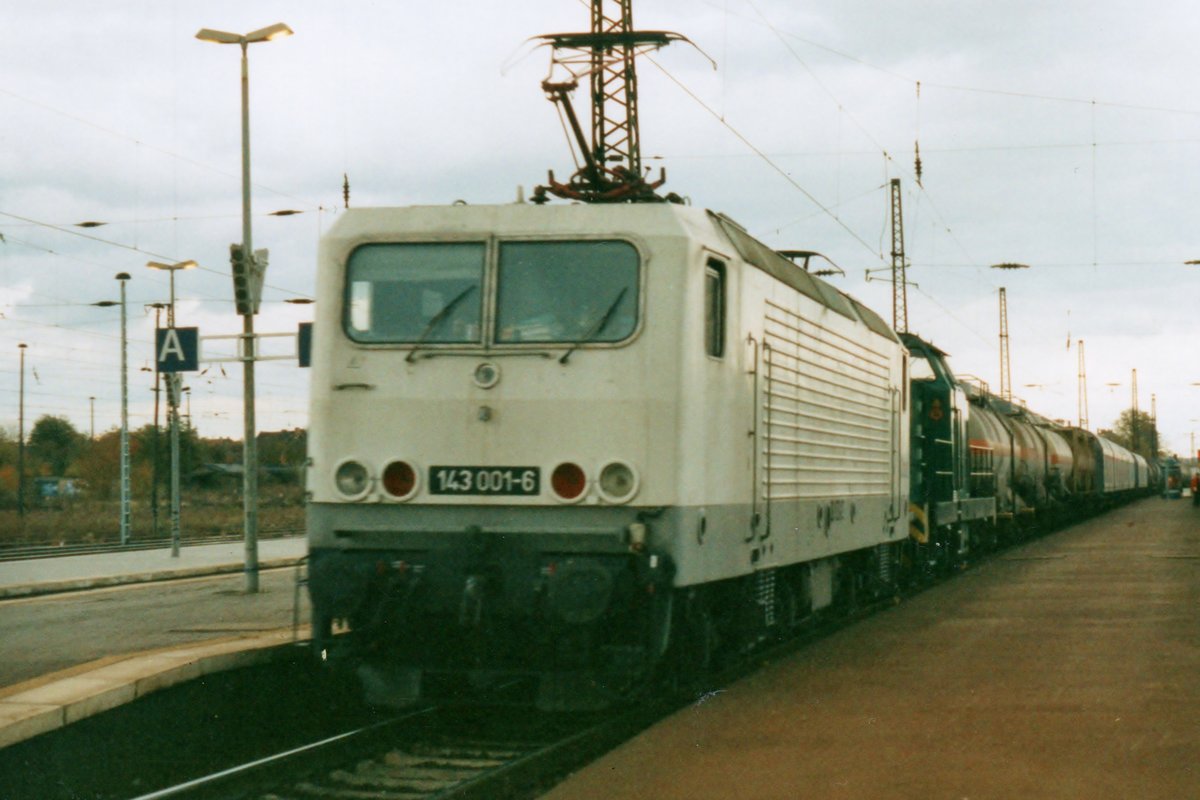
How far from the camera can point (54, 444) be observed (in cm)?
10575

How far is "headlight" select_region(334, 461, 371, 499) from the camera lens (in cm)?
919

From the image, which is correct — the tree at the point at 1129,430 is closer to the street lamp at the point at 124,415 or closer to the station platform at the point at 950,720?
the street lamp at the point at 124,415

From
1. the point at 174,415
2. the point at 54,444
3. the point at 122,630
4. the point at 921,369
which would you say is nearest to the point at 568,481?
the point at 122,630

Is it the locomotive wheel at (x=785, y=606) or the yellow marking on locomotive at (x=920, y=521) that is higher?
the yellow marking on locomotive at (x=920, y=521)

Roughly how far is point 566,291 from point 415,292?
101 centimetres

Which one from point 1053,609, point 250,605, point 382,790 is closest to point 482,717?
point 382,790

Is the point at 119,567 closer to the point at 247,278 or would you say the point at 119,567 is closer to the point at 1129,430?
the point at 247,278

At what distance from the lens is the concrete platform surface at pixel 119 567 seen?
20.3 meters

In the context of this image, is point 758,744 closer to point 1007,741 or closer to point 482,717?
point 1007,741

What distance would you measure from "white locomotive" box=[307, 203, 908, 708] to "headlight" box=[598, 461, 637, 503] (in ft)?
0.04

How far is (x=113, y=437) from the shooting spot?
91188 mm

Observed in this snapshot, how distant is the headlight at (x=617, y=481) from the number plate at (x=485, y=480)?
0.41 meters

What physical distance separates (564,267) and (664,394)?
1.07 m

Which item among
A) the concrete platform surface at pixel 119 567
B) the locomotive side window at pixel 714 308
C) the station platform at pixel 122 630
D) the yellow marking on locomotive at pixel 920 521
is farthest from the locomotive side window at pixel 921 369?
the locomotive side window at pixel 714 308
